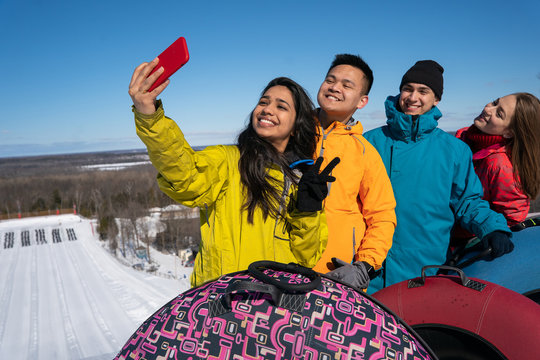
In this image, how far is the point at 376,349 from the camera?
100 cm

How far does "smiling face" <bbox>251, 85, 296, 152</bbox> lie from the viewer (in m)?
1.93

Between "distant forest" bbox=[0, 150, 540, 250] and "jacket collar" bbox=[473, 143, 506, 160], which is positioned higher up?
"jacket collar" bbox=[473, 143, 506, 160]

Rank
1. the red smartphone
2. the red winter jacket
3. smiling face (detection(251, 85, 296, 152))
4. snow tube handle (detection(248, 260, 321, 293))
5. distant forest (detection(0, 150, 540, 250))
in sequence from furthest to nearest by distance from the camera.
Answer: distant forest (detection(0, 150, 540, 250)) < the red winter jacket < smiling face (detection(251, 85, 296, 152)) < the red smartphone < snow tube handle (detection(248, 260, 321, 293))

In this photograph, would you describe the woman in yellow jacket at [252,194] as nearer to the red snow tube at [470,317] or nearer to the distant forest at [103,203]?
the red snow tube at [470,317]

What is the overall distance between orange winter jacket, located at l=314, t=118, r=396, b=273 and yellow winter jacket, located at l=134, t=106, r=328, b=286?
0.73 feet

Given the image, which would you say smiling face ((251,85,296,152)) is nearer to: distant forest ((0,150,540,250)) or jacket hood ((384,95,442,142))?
jacket hood ((384,95,442,142))

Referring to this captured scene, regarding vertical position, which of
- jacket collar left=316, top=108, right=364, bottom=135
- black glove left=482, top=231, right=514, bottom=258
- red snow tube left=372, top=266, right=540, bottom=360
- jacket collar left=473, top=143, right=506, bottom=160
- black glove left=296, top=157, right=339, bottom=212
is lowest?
red snow tube left=372, top=266, right=540, bottom=360

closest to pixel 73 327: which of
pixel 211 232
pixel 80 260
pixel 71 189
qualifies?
pixel 80 260

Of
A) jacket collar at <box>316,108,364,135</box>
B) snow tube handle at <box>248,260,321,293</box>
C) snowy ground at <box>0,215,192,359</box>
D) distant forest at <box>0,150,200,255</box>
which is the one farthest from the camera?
distant forest at <box>0,150,200,255</box>

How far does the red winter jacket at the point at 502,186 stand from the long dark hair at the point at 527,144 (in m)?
0.05

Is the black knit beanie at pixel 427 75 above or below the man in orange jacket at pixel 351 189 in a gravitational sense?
above

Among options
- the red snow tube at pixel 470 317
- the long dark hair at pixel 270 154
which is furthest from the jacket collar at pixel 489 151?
the red snow tube at pixel 470 317

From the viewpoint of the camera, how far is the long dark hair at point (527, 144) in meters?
2.29

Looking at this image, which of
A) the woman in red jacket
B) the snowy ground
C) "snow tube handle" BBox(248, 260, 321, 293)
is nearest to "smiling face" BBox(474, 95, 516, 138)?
the woman in red jacket
